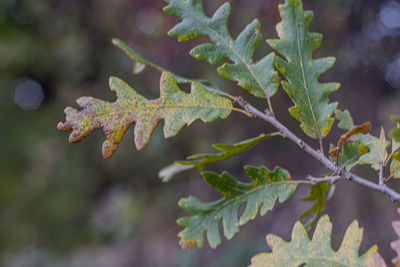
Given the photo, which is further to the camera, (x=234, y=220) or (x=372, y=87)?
(x=372, y=87)

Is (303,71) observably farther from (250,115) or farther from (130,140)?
(130,140)

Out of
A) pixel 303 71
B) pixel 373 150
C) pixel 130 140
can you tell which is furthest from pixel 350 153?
pixel 130 140

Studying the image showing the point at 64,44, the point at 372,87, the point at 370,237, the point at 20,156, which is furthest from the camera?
the point at 20,156

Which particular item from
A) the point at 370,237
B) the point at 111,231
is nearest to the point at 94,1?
the point at 111,231

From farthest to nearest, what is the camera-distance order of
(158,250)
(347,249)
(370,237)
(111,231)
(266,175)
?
(111,231), (158,250), (370,237), (266,175), (347,249)

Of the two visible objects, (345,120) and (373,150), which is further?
(345,120)

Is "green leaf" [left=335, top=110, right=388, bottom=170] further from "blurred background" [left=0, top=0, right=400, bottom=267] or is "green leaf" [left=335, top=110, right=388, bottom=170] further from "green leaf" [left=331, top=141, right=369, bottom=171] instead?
"blurred background" [left=0, top=0, right=400, bottom=267]

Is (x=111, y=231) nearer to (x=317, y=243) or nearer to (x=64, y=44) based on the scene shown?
(x=64, y=44)
